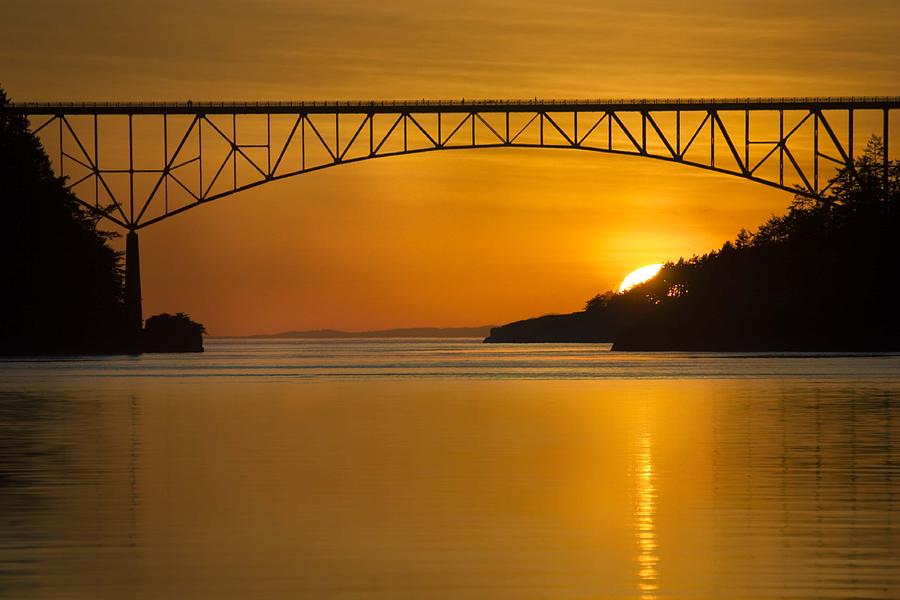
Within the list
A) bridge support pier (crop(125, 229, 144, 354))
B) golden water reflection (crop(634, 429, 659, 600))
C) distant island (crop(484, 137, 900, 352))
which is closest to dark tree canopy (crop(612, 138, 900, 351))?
distant island (crop(484, 137, 900, 352))

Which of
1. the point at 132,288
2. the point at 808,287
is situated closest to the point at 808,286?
the point at 808,287

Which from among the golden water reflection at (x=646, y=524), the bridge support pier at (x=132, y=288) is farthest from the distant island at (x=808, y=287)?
the golden water reflection at (x=646, y=524)

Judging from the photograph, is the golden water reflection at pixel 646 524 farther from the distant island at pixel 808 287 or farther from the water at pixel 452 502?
the distant island at pixel 808 287

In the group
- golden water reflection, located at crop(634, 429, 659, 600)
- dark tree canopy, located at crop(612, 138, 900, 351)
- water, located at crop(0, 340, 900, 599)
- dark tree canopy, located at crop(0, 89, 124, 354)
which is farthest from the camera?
dark tree canopy, located at crop(612, 138, 900, 351)

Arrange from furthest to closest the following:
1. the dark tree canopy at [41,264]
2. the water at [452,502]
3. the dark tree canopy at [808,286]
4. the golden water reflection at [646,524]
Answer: the dark tree canopy at [808,286], the dark tree canopy at [41,264], the water at [452,502], the golden water reflection at [646,524]

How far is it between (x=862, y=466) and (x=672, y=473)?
3660mm

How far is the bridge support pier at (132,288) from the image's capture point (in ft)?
401

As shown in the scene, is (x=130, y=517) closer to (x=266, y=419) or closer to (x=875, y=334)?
(x=266, y=419)

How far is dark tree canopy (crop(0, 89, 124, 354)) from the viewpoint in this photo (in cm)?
12006

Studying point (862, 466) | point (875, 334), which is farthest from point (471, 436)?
point (875, 334)

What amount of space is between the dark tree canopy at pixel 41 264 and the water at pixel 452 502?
6541cm

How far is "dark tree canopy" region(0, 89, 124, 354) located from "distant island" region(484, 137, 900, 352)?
51.2 m

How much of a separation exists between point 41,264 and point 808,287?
63.9 m

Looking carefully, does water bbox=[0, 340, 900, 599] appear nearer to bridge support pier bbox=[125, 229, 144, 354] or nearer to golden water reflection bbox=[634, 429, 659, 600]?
golden water reflection bbox=[634, 429, 659, 600]
